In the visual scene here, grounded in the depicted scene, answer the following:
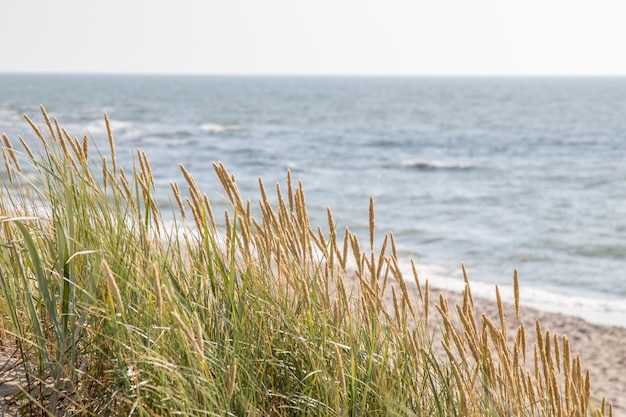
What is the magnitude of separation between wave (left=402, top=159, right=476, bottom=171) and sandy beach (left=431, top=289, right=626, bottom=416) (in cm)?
1672

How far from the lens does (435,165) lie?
1077 inches

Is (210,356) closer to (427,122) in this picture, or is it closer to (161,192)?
(161,192)

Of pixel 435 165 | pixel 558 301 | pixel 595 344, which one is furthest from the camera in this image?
pixel 435 165

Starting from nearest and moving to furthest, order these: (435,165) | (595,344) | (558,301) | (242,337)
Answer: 1. (242,337)
2. (595,344)
3. (558,301)
4. (435,165)

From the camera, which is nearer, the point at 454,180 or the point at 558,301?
the point at 558,301

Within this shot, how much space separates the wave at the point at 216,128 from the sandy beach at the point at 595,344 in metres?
32.3

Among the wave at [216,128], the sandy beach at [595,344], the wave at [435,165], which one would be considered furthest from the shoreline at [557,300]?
the wave at [216,128]

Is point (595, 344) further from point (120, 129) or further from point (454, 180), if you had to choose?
point (120, 129)

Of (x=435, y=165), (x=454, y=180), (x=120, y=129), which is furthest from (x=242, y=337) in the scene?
(x=120, y=129)

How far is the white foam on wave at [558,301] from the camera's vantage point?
32.8ft

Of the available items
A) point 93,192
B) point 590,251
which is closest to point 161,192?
point 590,251

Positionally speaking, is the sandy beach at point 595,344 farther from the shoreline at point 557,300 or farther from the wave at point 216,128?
the wave at point 216,128

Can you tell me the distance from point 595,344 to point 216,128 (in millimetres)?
36084

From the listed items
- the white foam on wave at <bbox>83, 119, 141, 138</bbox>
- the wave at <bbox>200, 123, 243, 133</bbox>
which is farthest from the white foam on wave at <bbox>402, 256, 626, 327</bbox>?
the wave at <bbox>200, 123, 243, 133</bbox>
